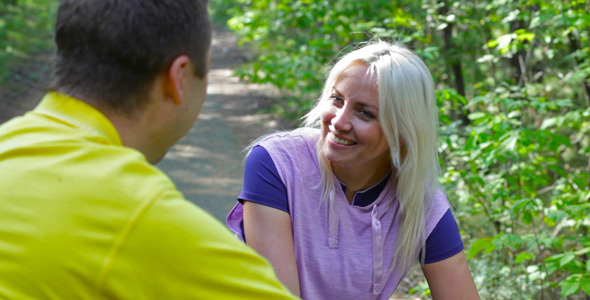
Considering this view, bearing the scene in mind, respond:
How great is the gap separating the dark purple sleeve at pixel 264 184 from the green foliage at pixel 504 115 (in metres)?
1.02

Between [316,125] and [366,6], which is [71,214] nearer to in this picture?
[316,125]

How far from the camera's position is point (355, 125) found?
2.67 meters

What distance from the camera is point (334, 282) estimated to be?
8.34ft

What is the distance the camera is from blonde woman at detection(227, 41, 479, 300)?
2.55 metres

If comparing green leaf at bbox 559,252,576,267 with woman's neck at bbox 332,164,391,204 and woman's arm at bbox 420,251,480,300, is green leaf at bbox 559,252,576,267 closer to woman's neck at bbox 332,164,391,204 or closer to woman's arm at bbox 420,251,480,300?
woman's arm at bbox 420,251,480,300

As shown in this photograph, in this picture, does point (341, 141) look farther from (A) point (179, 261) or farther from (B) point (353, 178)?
(A) point (179, 261)

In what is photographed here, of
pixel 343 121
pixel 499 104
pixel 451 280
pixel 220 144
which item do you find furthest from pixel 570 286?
pixel 220 144

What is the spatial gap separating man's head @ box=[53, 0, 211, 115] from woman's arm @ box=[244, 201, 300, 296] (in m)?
1.33

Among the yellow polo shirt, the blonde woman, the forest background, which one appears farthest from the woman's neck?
the yellow polo shirt

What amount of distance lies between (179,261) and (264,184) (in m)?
1.52

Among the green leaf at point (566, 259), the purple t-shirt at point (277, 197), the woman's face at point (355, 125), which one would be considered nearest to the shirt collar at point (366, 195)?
the purple t-shirt at point (277, 197)

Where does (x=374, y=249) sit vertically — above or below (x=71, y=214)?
below

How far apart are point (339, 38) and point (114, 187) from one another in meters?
6.44

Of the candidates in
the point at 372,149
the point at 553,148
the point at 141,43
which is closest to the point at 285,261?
the point at 372,149
